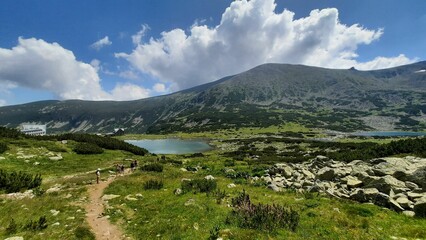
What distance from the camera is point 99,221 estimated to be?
46.6 ft

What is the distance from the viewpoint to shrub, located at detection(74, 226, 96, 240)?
1184 cm

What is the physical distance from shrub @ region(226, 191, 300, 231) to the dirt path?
18.9 feet

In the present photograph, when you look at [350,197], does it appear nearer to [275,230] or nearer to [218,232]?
[275,230]

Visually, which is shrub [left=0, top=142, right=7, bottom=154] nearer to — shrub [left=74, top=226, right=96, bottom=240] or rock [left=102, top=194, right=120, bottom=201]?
rock [left=102, top=194, right=120, bottom=201]

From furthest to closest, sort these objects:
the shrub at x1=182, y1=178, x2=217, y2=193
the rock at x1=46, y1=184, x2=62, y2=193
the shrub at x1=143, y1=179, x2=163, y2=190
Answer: the shrub at x1=143, y1=179, x2=163, y2=190 < the rock at x1=46, y1=184, x2=62, y2=193 < the shrub at x1=182, y1=178, x2=217, y2=193

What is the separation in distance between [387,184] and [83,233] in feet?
59.4

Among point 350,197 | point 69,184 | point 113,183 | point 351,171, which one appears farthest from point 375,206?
point 69,184


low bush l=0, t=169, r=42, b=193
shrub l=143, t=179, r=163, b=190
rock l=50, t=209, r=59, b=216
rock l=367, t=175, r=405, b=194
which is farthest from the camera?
shrub l=143, t=179, r=163, b=190

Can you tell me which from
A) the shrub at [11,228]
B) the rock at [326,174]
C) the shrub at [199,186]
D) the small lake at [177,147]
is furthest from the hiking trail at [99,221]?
the small lake at [177,147]

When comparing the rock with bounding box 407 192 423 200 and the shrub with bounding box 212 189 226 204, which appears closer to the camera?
the rock with bounding box 407 192 423 200

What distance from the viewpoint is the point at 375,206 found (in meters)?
14.5

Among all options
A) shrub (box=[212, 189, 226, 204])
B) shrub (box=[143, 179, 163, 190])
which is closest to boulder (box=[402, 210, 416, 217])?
shrub (box=[212, 189, 226, 204])

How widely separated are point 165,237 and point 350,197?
12.8 metres

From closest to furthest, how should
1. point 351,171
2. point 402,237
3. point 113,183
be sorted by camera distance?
point 402,237, point 351,171, point 113,183
